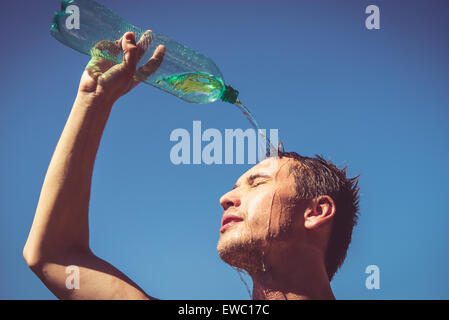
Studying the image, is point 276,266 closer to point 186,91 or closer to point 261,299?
point 261,299

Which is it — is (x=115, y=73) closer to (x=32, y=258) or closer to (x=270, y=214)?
(x=32, y=258)

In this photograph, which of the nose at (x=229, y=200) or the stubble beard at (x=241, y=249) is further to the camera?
the nose at (x=229, y=200)

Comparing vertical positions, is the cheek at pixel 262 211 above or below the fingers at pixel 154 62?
below

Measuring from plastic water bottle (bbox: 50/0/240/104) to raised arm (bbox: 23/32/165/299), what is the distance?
2.96 ft

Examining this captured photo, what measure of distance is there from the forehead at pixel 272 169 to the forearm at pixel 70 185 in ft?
3.38

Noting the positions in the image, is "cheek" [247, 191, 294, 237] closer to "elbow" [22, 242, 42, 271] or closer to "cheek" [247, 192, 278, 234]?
"cheek" [247, 192, 278, 234]

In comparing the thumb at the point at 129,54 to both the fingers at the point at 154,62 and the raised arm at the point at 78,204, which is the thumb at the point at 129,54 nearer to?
the raised arm at the point at 78,204

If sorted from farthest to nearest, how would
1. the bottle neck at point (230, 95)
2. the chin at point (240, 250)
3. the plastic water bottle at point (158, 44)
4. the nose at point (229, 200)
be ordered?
the plastic water bottle at point (158, 44) < the bottle neck at point (230, 95) < the nose at point (229, 200) < the chin at point (240, 250)

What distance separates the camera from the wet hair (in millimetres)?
2877

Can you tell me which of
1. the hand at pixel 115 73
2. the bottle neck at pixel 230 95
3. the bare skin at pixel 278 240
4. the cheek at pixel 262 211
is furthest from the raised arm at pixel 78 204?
the bottle neck at pixel 230 95

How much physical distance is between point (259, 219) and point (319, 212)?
0.45 meters

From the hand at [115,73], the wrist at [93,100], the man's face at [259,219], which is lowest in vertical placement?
the man's face at [259,219]

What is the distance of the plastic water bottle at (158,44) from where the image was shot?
11.2 ft
